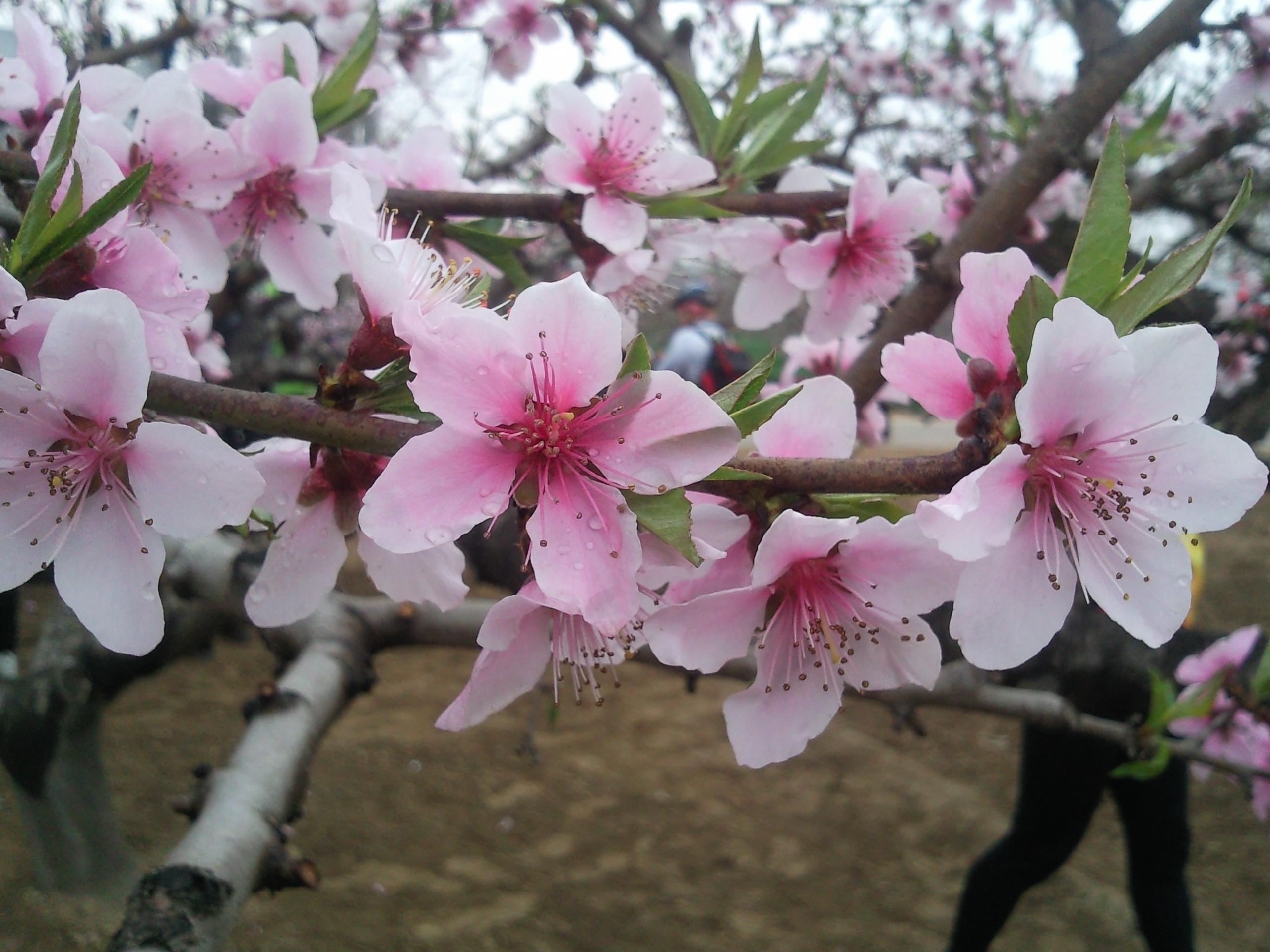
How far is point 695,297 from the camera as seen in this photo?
5.95 m

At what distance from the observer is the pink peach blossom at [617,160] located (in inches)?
54.2

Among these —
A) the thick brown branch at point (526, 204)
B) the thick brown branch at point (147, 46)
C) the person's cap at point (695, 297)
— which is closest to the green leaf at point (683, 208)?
the thick brown branch at point (526, 204)

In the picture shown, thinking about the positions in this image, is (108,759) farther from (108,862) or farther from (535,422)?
(535,422)

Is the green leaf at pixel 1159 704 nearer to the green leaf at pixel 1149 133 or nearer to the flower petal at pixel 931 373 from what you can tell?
the green leaf at pixel 1149 133

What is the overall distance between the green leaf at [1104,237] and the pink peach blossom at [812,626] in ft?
0.92

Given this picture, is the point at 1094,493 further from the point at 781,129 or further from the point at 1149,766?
the point at 1149,766

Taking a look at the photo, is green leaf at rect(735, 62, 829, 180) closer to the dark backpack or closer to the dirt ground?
the dirt ground

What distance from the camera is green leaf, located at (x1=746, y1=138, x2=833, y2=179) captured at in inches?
60.9

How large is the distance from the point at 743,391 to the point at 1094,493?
371mm

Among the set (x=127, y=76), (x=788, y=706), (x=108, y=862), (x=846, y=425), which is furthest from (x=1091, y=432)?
(x=108, y=862)

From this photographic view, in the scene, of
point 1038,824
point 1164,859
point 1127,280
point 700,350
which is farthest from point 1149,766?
point 700,350

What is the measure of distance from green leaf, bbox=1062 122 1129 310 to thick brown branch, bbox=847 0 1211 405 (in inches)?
43.8

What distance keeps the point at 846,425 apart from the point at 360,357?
527 millimetres

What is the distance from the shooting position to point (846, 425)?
0.95 meters
